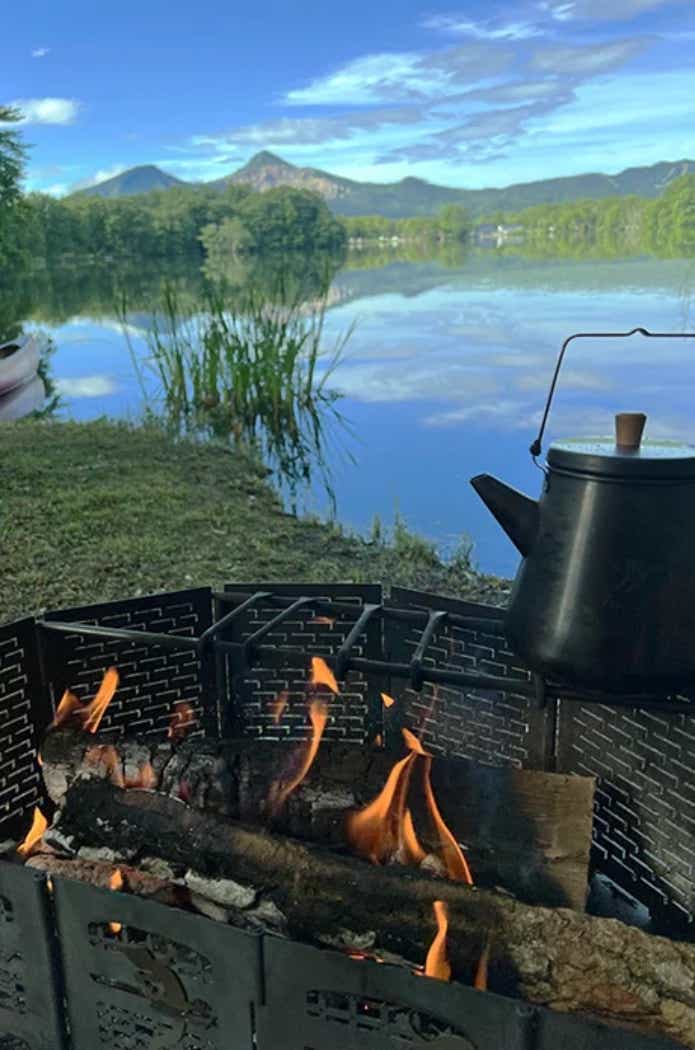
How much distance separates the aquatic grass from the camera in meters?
6.39

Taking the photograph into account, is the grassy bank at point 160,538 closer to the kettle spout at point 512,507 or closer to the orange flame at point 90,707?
the orange flame at point 90,707

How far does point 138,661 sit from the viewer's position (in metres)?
1.80

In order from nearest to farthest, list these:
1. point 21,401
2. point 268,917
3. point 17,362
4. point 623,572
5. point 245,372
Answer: point 623,572 → point 268,917 → point 245,372 → point 17,362 → point 21,401

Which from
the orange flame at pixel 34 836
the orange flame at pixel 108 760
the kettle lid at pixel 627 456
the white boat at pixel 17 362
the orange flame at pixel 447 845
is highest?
the kettle lid at pixel 627 456

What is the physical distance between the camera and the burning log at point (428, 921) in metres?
1.09

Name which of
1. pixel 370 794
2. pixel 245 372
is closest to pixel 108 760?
pixel 370 794

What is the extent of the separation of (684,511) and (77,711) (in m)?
1.30

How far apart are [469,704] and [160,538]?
8.45 feet

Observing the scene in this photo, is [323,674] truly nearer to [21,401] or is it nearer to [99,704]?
[99,704]

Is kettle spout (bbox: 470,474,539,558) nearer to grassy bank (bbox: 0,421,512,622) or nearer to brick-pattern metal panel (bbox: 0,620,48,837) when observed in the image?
brick-pattern metal panel (bbox: 0,620,48,837)

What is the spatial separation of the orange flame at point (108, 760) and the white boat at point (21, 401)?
7423mm

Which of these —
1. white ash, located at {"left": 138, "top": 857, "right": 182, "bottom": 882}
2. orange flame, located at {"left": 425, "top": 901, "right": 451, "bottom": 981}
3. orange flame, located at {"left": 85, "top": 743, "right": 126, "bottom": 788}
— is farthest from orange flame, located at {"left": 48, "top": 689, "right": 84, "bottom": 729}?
orange flame, located at {"left": 425, "top": 901, "right": 451, "bottom": 981}

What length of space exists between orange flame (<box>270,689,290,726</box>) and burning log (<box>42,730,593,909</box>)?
24 cm

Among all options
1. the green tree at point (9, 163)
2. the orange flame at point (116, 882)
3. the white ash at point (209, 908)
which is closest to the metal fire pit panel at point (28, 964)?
the orange flame at point (116, 882)
